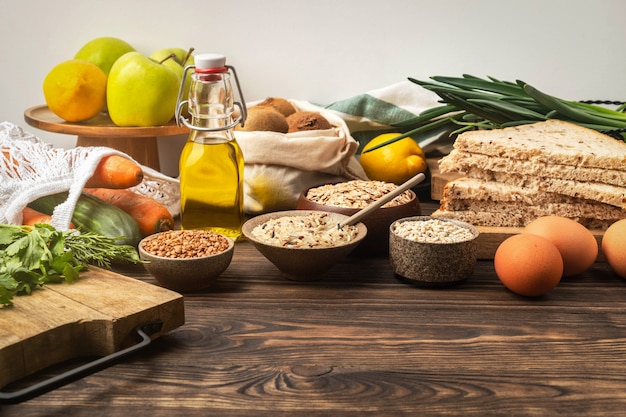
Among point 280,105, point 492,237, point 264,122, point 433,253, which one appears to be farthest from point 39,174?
point 492,237

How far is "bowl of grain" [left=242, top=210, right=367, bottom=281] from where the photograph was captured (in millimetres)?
1117

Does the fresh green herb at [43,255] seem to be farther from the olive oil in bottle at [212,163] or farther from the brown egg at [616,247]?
the brown egg at [616,247]

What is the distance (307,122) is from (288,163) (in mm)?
103

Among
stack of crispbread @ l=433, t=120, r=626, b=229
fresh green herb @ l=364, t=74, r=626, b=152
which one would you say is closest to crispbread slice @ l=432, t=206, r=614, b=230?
stack of crispbread @ l=433, t=120, r=626, b=229

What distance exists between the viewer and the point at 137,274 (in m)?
1.21

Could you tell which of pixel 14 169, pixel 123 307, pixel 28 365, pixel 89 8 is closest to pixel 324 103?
pixel 89 8

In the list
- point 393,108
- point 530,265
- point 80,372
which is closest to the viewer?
point 80,372

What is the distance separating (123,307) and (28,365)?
0.45 feet

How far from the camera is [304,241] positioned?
44.8 inches

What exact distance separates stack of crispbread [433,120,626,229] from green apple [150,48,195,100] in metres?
0.64

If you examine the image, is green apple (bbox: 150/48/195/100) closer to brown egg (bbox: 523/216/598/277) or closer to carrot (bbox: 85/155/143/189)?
carrot (bbox: 85/155/143/189)

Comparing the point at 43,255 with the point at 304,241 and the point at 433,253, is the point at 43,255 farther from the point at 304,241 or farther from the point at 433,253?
the point at 433,253

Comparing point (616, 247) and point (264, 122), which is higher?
point (264, 122)

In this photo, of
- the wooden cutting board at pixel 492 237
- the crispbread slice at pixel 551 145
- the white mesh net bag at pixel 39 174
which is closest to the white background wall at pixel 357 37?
the crispbread slice at pixel 551 145
